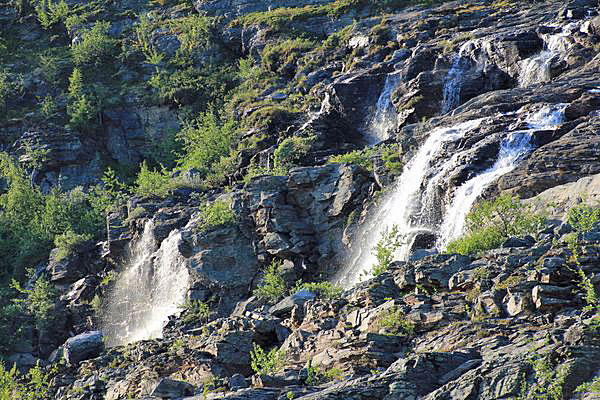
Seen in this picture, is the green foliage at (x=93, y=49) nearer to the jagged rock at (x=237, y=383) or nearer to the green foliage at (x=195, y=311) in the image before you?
the green foliage at (x=195, y=311)

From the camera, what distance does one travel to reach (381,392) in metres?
19.8

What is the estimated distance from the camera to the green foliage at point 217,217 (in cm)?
4994

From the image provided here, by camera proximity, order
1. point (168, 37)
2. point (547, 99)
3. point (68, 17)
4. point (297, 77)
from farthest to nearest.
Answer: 1. point (68, 17)
2. point (168, 37)
3. point (297, 77)
4. point (547, 99)

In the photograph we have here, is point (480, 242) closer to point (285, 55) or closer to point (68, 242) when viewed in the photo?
point (68, 242)

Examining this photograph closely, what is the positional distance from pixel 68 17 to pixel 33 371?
6372 cm

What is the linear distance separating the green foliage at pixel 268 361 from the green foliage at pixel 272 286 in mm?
12541

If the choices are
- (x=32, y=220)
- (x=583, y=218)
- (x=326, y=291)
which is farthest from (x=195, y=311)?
(x=583, y=218)

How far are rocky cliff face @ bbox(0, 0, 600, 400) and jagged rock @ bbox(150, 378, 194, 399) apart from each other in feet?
0.27

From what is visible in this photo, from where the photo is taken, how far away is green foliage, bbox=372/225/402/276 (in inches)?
1482

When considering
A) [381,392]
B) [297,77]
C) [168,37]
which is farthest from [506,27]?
[381,392]

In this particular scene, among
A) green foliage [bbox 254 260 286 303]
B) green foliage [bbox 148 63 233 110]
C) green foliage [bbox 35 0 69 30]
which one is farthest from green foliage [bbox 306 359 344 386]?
green foliage [bbox 35 0 69 30]

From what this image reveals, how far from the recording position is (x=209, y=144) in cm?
6600

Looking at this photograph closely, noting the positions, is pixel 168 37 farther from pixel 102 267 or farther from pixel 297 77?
pixel 102 267

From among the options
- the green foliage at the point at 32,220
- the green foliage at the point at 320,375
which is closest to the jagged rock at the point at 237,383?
the green foliage at the point at 320,375
